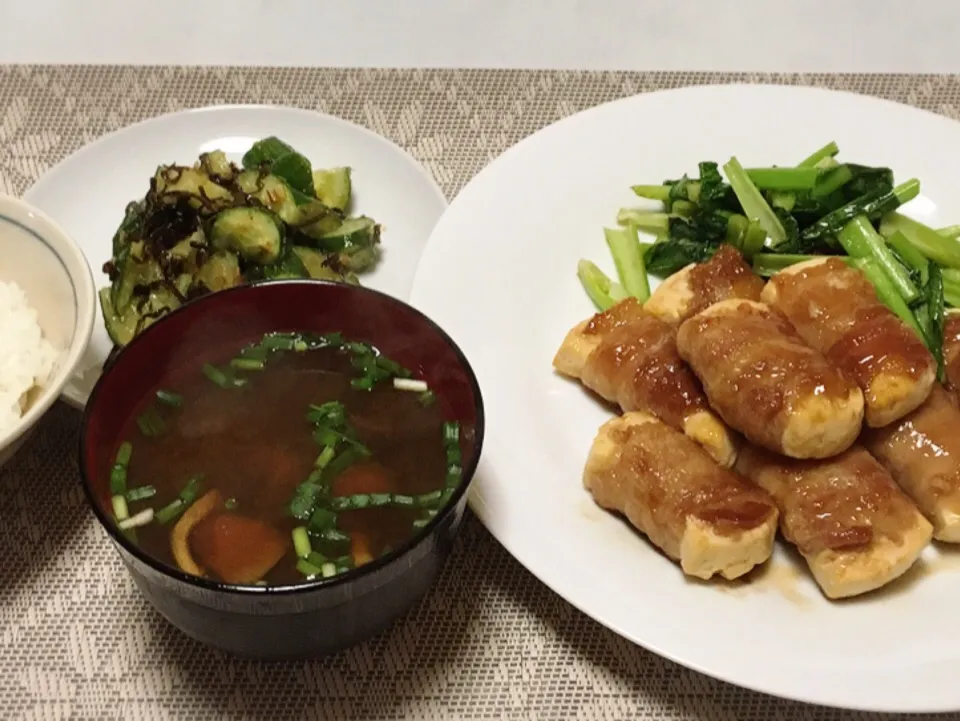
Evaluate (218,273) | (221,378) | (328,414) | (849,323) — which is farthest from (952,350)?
(218,273)

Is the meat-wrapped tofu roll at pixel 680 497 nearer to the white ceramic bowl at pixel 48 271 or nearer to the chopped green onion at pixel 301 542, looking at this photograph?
the chopped green onion at pixel 301 542

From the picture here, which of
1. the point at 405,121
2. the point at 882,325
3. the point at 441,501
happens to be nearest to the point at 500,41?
the point at 405,121

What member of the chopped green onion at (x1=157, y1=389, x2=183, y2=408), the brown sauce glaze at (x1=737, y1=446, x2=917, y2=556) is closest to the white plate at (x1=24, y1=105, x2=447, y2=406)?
the chopped green onion at (x1=157, y1=389, x2=183, y2=408)

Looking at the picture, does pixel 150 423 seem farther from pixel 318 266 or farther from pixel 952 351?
pixel 952 351

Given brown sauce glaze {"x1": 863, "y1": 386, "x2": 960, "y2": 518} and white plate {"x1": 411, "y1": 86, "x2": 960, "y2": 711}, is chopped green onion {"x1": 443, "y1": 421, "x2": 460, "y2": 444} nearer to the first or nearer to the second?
white plate {"x1": 411, "y1": 86, "x2": 960, "y2": 711}

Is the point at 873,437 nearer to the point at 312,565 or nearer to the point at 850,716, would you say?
the point at 850,716

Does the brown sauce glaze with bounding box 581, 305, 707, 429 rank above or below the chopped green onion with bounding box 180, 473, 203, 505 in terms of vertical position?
above
